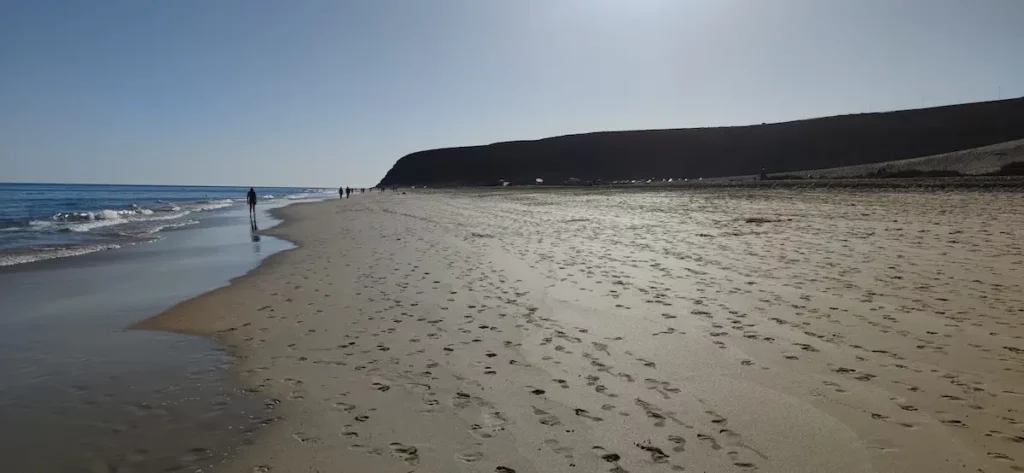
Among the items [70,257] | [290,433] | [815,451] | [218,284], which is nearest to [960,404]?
[815,451]

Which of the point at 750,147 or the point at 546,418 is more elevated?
the point at 750,147

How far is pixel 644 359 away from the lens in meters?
5.33

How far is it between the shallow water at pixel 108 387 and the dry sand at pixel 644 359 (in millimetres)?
396

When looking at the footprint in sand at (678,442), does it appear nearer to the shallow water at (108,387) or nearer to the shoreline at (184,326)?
the shallow water at (108,387)

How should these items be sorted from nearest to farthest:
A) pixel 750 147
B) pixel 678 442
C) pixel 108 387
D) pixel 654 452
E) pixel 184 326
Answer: pixel 654 452 < pixel 678 442 < pixel 108 387 < pixel 184 326 < pixel 750 147

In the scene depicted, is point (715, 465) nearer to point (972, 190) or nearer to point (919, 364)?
point (919, 364)

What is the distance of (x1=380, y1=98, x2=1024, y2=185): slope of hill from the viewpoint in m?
77.1

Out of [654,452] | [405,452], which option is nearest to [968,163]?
[654,452]

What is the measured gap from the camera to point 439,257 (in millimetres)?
12742

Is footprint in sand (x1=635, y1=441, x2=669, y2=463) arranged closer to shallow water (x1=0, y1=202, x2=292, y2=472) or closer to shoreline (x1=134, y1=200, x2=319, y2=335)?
shallow water (x1=0, y1=202, x2=292, y2=472)

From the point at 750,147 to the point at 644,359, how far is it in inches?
3941

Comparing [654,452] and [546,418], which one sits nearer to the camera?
[654,452]

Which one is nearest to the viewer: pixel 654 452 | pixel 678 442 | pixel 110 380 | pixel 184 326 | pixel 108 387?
pixel 654 452

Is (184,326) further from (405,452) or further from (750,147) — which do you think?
(750,147)
